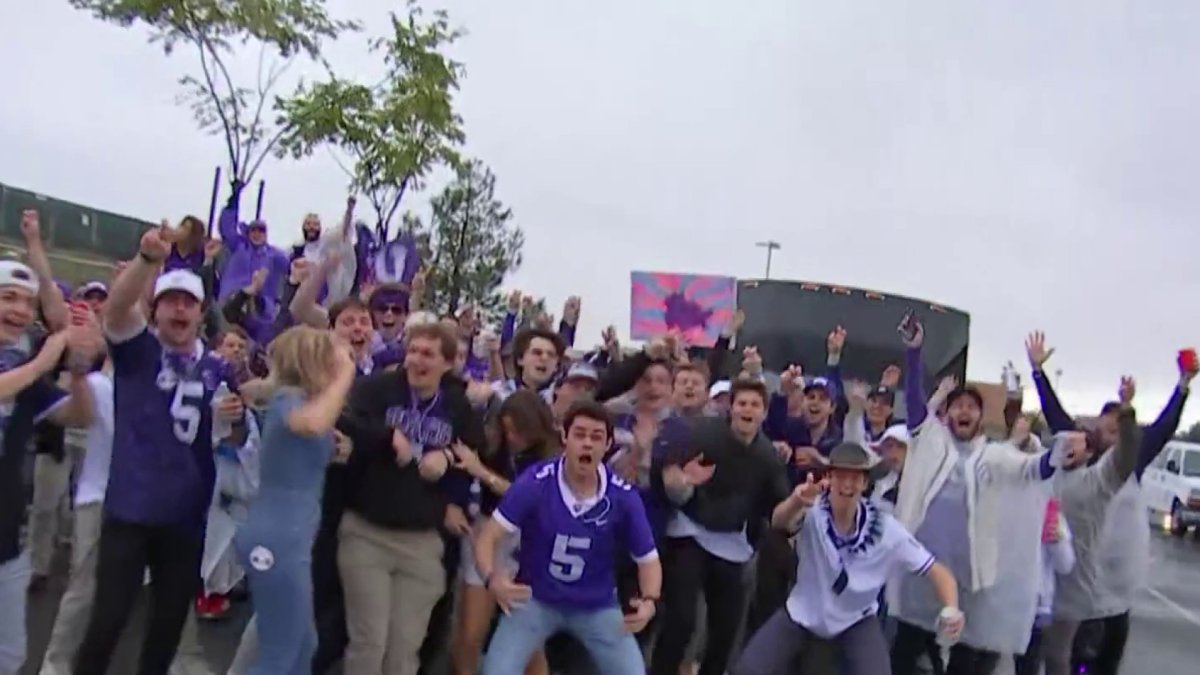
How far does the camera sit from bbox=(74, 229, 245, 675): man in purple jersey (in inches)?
214

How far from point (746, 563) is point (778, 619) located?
901 millimetres

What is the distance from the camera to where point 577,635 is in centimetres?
605

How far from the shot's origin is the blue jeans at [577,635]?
5.95 m

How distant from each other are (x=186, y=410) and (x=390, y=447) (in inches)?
35.8

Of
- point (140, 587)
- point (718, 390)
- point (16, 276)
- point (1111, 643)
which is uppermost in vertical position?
point (16, 276)

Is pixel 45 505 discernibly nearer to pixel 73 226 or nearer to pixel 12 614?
pixel 12 614

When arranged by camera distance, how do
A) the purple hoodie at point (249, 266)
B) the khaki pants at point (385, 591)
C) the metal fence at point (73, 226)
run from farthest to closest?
the metal fence at point (73, 226) → the purple hoodie at point (249, 266) → the khaki pants at point (385, 591)

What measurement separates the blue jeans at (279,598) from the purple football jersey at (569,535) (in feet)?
3.36

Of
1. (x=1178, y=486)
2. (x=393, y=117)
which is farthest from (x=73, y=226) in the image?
(x=1178, y=486)

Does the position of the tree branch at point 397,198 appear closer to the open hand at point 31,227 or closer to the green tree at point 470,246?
the green tree at point 470,246

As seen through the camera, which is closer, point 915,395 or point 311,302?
point 311,302

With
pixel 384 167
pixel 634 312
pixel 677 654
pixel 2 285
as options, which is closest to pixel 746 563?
pixel 677 654

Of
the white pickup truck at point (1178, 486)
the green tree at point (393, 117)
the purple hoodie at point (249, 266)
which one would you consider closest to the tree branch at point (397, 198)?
the green tree at point (393, 117)

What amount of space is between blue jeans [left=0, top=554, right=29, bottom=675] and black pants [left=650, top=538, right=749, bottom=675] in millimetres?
3425
